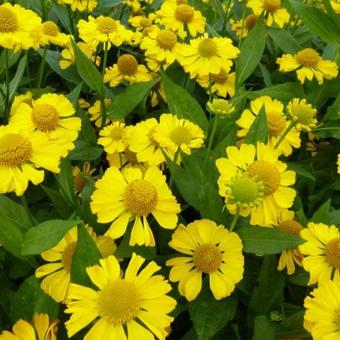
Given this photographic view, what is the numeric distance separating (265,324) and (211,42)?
765mm

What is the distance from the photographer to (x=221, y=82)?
1391 millimetres

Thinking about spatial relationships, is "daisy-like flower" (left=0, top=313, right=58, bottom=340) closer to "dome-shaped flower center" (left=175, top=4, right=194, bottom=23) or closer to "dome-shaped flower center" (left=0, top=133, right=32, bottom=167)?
"dome-shaped flower center" (left=0, top=133, right=32, bottom=167)

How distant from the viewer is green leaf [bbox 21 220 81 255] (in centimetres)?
77

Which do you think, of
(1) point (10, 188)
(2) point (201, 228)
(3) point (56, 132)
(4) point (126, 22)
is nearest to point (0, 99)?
(3) point (56, 132)

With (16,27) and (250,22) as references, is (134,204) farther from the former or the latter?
(250,22)

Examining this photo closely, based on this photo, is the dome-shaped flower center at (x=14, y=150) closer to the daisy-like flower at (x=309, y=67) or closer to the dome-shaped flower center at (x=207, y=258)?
Result: the dome-shaped flower center at (x=207, y=258)

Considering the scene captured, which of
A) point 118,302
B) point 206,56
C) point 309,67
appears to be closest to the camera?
Result: point 118,302

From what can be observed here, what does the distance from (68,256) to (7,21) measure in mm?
609

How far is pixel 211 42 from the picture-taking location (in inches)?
52.3

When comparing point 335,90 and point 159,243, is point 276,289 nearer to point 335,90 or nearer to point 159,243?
point 159,243

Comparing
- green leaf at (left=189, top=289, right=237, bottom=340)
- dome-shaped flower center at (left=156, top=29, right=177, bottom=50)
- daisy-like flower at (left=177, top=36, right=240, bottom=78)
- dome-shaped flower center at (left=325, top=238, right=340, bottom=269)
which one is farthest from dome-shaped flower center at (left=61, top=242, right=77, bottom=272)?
dome-shaped flower center at (left=156, top=29, right=177, bottom=50)

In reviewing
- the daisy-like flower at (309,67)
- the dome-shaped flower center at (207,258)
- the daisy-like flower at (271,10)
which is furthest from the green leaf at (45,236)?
the daisy-like flower at (271,10)

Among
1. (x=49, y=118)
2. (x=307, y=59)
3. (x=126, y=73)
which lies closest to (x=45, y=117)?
(x=49, y=118)

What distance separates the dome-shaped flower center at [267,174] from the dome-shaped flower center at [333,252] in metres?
0.14
